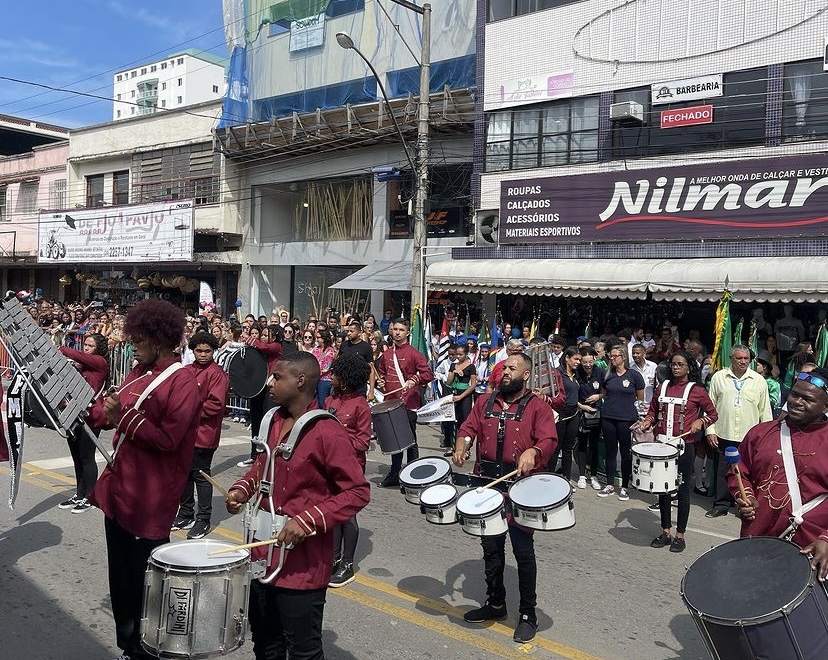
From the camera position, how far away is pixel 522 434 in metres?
4.94

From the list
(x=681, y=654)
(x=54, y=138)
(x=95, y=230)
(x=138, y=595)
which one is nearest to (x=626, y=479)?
(x=681, y=654)

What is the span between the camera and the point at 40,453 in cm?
1025

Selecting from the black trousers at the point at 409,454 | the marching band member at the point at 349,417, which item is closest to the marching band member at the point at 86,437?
the marching band member at the point at 349,417

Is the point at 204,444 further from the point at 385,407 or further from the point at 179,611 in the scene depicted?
the point at 179,611

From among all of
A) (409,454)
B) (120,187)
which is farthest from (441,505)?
(120,187)

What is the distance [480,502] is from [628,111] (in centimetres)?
1237

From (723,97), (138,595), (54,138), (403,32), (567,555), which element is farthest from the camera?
(54,138)

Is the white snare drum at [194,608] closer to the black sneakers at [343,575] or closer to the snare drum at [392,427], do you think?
the black sneakers at [343,575]

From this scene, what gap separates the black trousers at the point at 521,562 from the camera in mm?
4820

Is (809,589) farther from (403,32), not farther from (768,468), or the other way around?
(403,32)

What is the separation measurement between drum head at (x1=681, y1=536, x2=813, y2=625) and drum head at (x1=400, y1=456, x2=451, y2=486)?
5.81 feet

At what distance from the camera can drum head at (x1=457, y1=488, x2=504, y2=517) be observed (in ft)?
14.8

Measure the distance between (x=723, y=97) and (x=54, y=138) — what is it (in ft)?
124

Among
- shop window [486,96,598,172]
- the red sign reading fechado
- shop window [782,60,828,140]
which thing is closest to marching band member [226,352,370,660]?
shop window [782,60,828,140]
